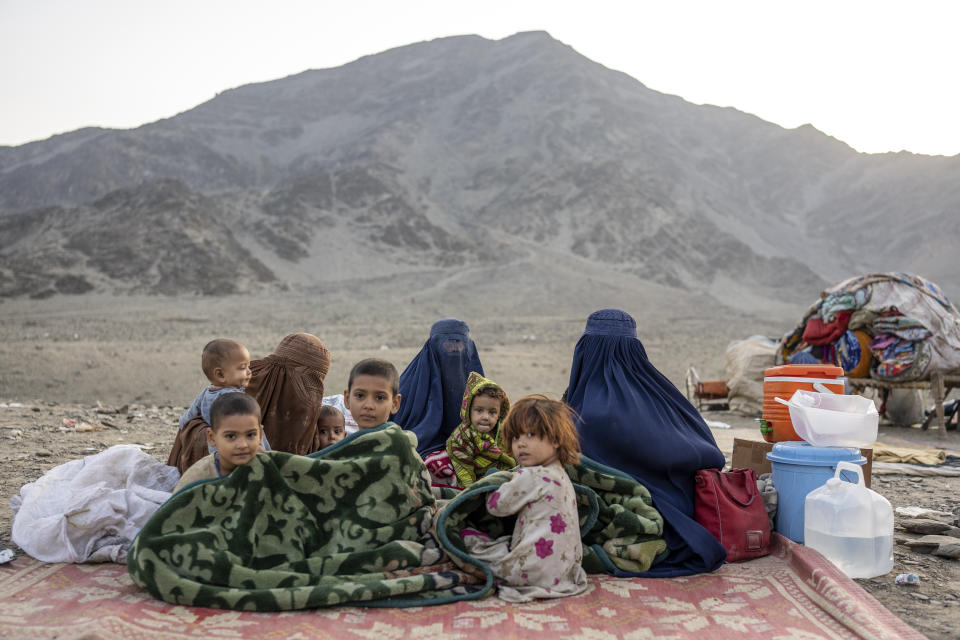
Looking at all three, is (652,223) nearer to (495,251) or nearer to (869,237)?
(495,251)

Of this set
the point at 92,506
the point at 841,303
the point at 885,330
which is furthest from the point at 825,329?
the point at 92,506

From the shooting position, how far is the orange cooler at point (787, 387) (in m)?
4.07

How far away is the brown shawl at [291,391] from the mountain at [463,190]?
26.2 metres

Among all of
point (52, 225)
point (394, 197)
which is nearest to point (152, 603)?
point (52, 225)

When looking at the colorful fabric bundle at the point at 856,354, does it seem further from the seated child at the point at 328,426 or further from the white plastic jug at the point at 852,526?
the seated child at the point at 328,426

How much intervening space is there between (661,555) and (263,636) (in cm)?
158

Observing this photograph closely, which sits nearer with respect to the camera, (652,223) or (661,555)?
(661,555)

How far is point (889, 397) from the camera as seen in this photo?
822 centimetres

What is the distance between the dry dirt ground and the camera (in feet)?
15.0

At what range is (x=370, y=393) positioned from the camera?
3102 mm

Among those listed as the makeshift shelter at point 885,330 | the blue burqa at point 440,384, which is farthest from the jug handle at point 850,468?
the makeshift shelter at point 885,330

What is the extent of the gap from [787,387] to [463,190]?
1914 inches

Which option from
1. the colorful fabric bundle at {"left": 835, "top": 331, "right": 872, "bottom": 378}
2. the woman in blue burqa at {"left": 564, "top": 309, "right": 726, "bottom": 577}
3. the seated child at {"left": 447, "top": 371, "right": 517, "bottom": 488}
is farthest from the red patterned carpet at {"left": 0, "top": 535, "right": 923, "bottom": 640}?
Answer: the colorful fabric bundle at {"left": 835, "top": 331, "right": 872, "bottom": 378}

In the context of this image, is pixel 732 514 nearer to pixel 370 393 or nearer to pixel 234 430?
pixel 370 393
